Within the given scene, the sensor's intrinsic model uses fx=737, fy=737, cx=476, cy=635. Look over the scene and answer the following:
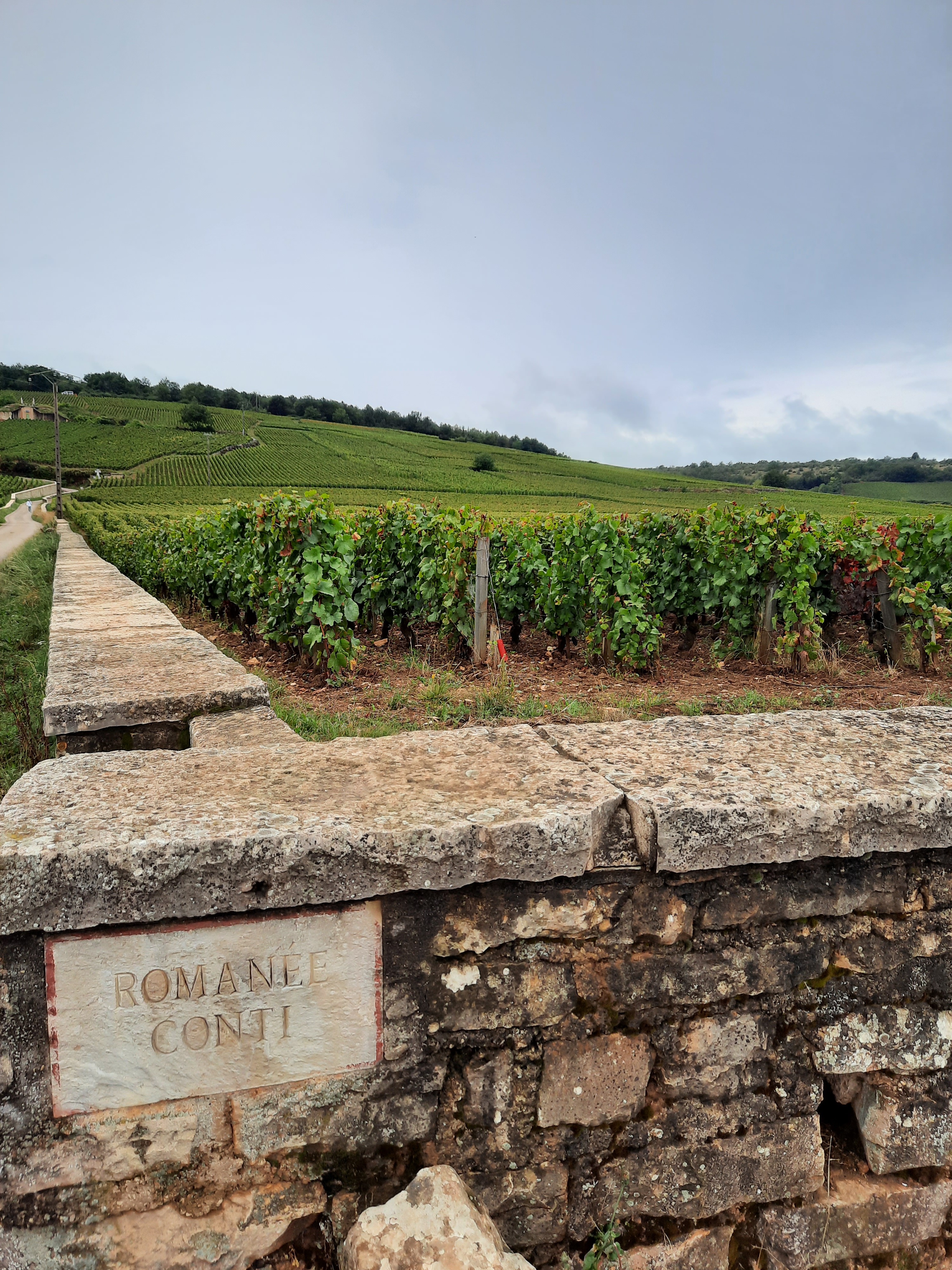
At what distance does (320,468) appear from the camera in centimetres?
6794

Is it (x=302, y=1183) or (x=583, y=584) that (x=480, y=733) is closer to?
(x=302, y=1183)

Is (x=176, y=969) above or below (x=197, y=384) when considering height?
below

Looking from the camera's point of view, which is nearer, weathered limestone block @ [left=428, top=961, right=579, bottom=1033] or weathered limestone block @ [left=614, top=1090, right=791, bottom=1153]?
weathered limestone block @ [left=428, top=961, right=579, bottom=1033]

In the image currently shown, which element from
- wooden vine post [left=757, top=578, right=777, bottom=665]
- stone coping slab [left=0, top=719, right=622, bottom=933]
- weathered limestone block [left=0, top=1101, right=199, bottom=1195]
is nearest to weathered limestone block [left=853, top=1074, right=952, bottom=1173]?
stone coping slab [left=0, top=719, right=622, bottom=933]

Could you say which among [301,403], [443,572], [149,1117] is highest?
[301,403]

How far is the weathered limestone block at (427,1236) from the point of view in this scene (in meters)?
1.44

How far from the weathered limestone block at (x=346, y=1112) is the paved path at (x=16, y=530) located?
21.7 metres

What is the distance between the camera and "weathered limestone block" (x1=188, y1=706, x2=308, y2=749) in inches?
94.6

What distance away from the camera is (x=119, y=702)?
272 centimetres

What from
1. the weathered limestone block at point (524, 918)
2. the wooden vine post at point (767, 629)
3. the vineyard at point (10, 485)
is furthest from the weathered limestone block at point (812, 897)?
the vineyard at point (10, 485)

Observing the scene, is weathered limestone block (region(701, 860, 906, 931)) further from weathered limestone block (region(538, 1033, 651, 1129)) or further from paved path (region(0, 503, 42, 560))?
paved path (region(0, 503, 42, 560))

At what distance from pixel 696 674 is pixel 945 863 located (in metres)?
5.81

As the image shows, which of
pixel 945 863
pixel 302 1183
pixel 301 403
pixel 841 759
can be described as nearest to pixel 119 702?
pixel 302 1183

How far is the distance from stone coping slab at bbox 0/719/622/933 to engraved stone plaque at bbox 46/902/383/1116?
0.07 meters
